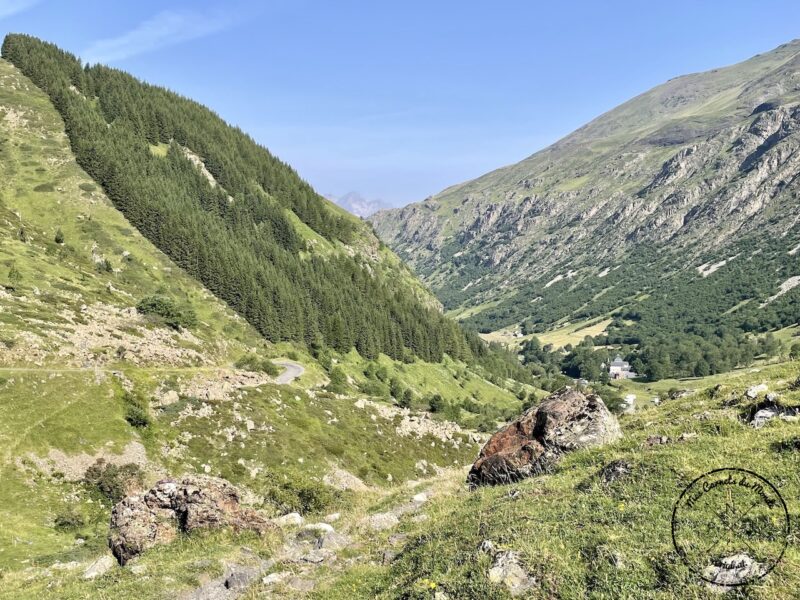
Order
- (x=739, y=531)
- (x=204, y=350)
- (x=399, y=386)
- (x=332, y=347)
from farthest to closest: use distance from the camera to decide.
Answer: (x=332, y=347)
(x=399, y=386)
(x=204, y=350)
(x=739, y=531)

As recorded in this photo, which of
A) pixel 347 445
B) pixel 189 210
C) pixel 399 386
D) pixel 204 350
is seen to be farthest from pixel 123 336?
pixel 189 210

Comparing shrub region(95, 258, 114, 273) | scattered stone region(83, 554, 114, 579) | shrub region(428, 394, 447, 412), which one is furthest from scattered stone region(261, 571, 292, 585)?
shrub region(95, 258, 114, 273)

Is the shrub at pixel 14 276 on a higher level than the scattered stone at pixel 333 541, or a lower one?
higher

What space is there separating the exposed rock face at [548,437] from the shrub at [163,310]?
10134 centimetres

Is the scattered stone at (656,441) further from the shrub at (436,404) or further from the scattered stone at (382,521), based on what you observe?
the shrub at (436,404)

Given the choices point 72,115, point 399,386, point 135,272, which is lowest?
point 399,386

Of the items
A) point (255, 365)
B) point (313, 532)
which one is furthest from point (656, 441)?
point (255, 365)

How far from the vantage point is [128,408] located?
67312 millimetres

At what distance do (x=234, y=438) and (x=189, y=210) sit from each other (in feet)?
457

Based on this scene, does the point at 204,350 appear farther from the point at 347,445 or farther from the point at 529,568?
the point at 529,568

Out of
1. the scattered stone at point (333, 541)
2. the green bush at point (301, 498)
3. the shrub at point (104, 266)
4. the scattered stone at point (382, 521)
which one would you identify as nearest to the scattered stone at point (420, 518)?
the scattered stone at point (382, 521)

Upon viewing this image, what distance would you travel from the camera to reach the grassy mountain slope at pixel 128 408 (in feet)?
133

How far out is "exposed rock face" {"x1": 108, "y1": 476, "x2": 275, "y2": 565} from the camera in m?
24.1

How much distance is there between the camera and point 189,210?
616 ft
